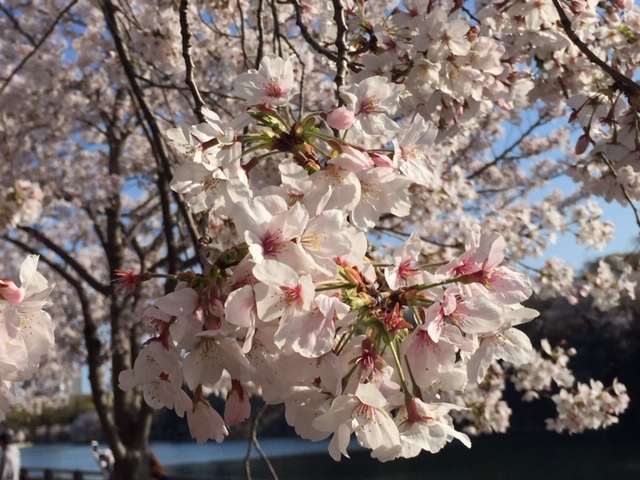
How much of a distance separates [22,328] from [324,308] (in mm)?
427

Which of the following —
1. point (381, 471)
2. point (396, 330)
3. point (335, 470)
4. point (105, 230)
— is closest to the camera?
point (396, 330)

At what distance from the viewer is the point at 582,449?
21.5 metres

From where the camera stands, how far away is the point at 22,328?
0.84 m

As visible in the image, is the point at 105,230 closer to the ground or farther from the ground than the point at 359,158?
farther from the ground

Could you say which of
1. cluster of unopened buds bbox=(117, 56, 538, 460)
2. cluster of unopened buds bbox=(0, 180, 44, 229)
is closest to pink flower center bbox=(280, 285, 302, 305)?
cluster of unopened buds bbox=(117, 56, 538, 460)

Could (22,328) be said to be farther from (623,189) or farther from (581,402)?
(581,402)

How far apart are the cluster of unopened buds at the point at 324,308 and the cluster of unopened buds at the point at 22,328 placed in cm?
11

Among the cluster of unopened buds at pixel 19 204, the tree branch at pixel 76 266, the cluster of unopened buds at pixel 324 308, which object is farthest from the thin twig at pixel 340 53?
the tree branch at pixel 76 266

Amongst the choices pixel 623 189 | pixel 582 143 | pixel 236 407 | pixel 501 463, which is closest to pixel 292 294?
pixel 236 407

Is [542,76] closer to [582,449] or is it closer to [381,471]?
[381,471]

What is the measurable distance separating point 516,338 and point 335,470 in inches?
932

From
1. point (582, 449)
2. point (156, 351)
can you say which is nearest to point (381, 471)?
point (582, 449)

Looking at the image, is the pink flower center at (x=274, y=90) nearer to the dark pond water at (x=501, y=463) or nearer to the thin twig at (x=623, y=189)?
the thin twig at (x=623, y=189)

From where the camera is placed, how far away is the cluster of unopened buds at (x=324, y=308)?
70 centimetres
